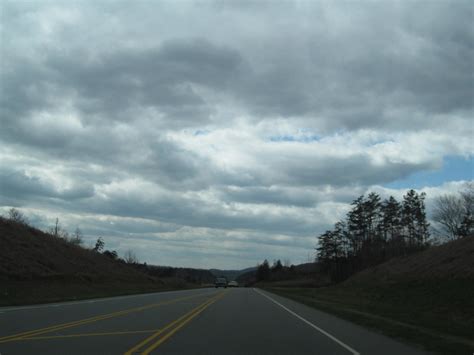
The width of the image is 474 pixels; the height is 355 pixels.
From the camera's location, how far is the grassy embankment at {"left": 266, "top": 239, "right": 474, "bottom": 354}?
47.4ft

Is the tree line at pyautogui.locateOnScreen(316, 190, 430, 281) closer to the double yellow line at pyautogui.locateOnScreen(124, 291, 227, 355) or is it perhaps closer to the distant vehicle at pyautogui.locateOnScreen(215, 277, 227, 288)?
the distant vehicle at pyautogui.locateOnScreen(215, 277, 227, 288)

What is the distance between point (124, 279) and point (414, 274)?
40895 mm

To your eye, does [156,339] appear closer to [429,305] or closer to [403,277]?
[429,305]

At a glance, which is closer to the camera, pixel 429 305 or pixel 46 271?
pixel 429 305

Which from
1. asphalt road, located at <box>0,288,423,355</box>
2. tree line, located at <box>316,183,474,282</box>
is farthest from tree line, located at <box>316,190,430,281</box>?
asphalt road, located at <box>0,288,423,355</box>

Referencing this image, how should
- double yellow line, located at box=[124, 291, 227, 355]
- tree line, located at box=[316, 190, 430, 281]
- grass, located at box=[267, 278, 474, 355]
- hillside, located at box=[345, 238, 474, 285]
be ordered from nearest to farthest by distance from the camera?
double yellow line, located at box=[124, 291, 227, 355] → grass, located at box=[267, 278, 474, 355] → hillside, located at box=[345, 238, 474, 285] → tree line, located at box=[316, 190, 430, 281]

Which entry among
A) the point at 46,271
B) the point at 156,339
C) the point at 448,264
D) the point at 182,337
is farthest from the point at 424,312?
the point at 46,271

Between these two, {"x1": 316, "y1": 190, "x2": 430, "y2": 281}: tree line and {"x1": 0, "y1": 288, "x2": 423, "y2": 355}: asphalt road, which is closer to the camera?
{"x1": 0, "y1": 288, "x2": 423, "y2": 355}: asphalt road

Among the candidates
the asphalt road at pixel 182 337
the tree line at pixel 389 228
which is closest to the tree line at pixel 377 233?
the tree line at pixel 389 228

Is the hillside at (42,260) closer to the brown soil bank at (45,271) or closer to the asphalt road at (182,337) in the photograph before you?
the brown soil bank at (45,271)

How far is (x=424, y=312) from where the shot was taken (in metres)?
26.0

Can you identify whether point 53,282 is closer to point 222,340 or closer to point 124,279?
point 124,279

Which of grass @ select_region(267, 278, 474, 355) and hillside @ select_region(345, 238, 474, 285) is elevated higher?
hillside @ select_region(345, 238, 474, 285)

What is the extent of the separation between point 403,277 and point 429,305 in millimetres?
17580
